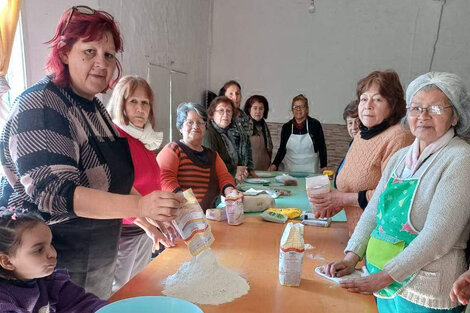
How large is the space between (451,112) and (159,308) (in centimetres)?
121

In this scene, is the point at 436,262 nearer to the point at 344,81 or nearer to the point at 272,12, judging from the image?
the point at 344,81

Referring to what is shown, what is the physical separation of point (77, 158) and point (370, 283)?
1118 mm

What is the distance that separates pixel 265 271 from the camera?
5.12ft

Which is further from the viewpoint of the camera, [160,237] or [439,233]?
[160,237]

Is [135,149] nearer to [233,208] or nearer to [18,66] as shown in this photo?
[233,208]

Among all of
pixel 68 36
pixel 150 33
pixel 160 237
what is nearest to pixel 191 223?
pixel 160 237

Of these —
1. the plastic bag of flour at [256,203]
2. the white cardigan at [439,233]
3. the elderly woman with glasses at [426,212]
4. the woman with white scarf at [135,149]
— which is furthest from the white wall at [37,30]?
the white cardigan at [439,233]

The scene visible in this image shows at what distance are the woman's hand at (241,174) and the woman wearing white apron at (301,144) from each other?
992 mm

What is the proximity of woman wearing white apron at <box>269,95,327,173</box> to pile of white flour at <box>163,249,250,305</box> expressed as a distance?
3139 millimetres

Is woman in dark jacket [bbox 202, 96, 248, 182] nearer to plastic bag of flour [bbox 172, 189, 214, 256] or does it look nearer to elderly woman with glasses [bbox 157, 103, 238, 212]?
elderly woman with glasses [bbox 157, 103, 238, 212]

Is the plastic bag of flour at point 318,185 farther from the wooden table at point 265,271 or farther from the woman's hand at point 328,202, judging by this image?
the wooden table at point 265,271

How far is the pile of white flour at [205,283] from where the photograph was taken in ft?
4.36

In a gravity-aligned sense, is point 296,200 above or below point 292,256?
below

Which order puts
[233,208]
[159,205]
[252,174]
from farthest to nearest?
[252,174]
[233,208]
[159,205]
